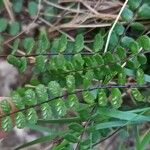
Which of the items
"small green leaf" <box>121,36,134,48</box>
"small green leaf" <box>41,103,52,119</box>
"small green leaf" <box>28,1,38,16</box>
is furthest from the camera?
"small green leaf" <box>28,1,38,16</box>

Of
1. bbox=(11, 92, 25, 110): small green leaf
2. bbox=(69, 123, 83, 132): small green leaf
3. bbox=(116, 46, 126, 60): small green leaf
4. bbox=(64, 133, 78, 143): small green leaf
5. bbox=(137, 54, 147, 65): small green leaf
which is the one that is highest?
bbox=(116, 46, 126, 60): small green leaf

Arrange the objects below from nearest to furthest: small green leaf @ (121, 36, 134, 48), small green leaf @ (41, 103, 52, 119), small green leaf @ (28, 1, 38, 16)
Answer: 1. small green leaf @ (41, 103, 52, 119)
2. small green leaf @ (121, 36, 134, 48)
3. small green leaf @ (28, 1, 38, 16)

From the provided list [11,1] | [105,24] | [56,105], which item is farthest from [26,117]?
[11,1]

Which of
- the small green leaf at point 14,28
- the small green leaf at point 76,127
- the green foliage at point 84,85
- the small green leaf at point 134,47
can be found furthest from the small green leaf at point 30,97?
the small green leaf at point 14,28

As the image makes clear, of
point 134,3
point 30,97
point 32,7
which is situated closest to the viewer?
point 30,97

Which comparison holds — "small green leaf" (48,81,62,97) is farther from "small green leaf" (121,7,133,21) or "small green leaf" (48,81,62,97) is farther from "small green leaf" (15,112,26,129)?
"small green leaf" (121,7,133,21)

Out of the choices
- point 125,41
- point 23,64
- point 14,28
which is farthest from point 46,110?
point 14,28

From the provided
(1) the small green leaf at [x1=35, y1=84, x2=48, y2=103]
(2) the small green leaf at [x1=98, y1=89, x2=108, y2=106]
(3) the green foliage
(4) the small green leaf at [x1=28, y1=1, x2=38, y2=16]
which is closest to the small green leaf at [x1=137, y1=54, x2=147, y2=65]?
(3) the green foliage

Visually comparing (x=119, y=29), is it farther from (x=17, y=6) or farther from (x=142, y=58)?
(x=17, y=6)

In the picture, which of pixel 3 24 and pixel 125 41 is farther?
pixel 3 24

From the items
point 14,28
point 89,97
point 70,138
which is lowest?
point 70,138

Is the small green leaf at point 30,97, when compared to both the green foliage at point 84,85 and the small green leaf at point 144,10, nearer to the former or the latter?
the green foliage at point 84,85
